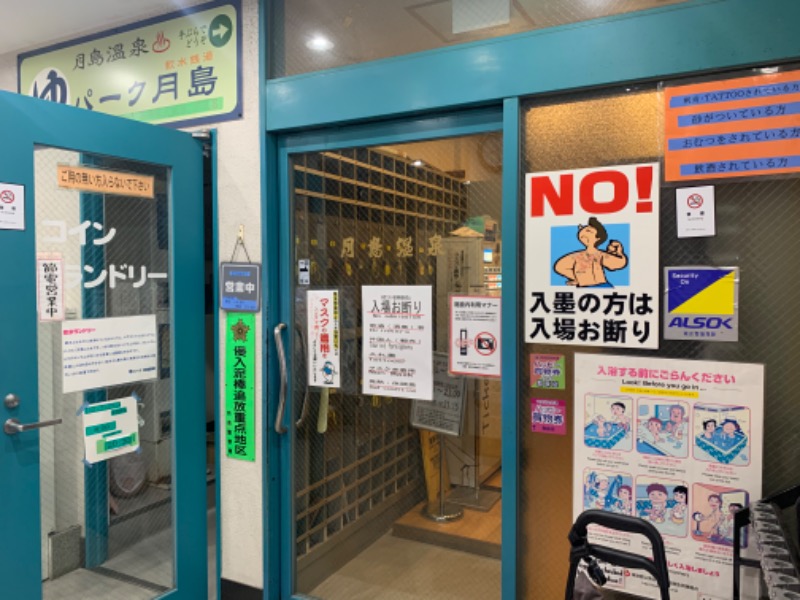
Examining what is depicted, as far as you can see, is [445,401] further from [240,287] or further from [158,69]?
[158,69]

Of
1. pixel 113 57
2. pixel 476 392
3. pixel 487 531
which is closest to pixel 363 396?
pixel 476 392

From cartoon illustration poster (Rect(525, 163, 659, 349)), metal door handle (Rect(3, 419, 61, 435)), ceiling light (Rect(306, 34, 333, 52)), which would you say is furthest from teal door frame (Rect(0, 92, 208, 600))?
cartoon illustration poster (Rect(525, 163, 659, 349))

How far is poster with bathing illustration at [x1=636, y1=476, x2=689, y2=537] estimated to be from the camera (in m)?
1.80

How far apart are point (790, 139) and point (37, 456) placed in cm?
253

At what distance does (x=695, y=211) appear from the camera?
1760mm

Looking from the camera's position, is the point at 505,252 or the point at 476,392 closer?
the point at 505,252

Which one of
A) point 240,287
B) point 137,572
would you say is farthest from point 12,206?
point 137,572

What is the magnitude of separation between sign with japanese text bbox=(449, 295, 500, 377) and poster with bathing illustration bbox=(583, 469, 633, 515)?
451mm

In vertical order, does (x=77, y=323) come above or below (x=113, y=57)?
below

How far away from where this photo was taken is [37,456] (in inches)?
79.0

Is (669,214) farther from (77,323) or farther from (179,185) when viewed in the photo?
(77,323)

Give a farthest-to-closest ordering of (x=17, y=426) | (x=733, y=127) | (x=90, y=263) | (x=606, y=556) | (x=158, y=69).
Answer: (x=158, y=69) → (x=90, y=263) → (x=17, y=426) → (x=733, y=127) → (x=606, y=556)

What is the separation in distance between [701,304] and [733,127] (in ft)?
1.69

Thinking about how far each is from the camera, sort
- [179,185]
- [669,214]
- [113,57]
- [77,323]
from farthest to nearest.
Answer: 1. [113,57]
2. [179,185]
3. [77,323]
4. [669,214]
